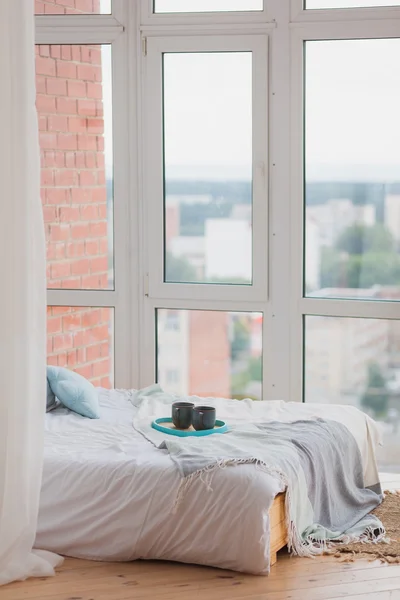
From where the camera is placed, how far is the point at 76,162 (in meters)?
5.13

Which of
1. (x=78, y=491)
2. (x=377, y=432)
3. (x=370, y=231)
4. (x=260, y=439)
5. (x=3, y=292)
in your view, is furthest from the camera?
(x=370, y=231)

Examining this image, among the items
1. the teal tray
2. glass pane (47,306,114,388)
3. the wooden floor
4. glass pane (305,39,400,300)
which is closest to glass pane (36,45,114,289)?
glass pane (47,306,114,388)

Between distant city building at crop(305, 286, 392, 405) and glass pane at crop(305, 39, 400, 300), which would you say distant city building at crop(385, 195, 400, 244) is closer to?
glass pane at crop(305, 39, 400, 300)

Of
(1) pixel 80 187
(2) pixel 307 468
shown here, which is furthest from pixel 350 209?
(2) pixel 307 468

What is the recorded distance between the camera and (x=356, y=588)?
3211 mm

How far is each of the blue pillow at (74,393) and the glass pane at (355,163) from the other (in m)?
1.39

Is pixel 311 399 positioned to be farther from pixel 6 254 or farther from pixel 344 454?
pixel 6 254

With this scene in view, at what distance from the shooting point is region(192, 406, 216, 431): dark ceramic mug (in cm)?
387

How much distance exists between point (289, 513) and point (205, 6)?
2734 mm

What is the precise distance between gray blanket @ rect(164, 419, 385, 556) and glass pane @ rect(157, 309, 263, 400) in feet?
3.40

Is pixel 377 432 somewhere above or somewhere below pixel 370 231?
below

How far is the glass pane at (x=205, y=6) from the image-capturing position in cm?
491

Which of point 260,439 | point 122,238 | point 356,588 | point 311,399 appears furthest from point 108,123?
point 356,588

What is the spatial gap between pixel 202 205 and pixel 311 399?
115 cm
